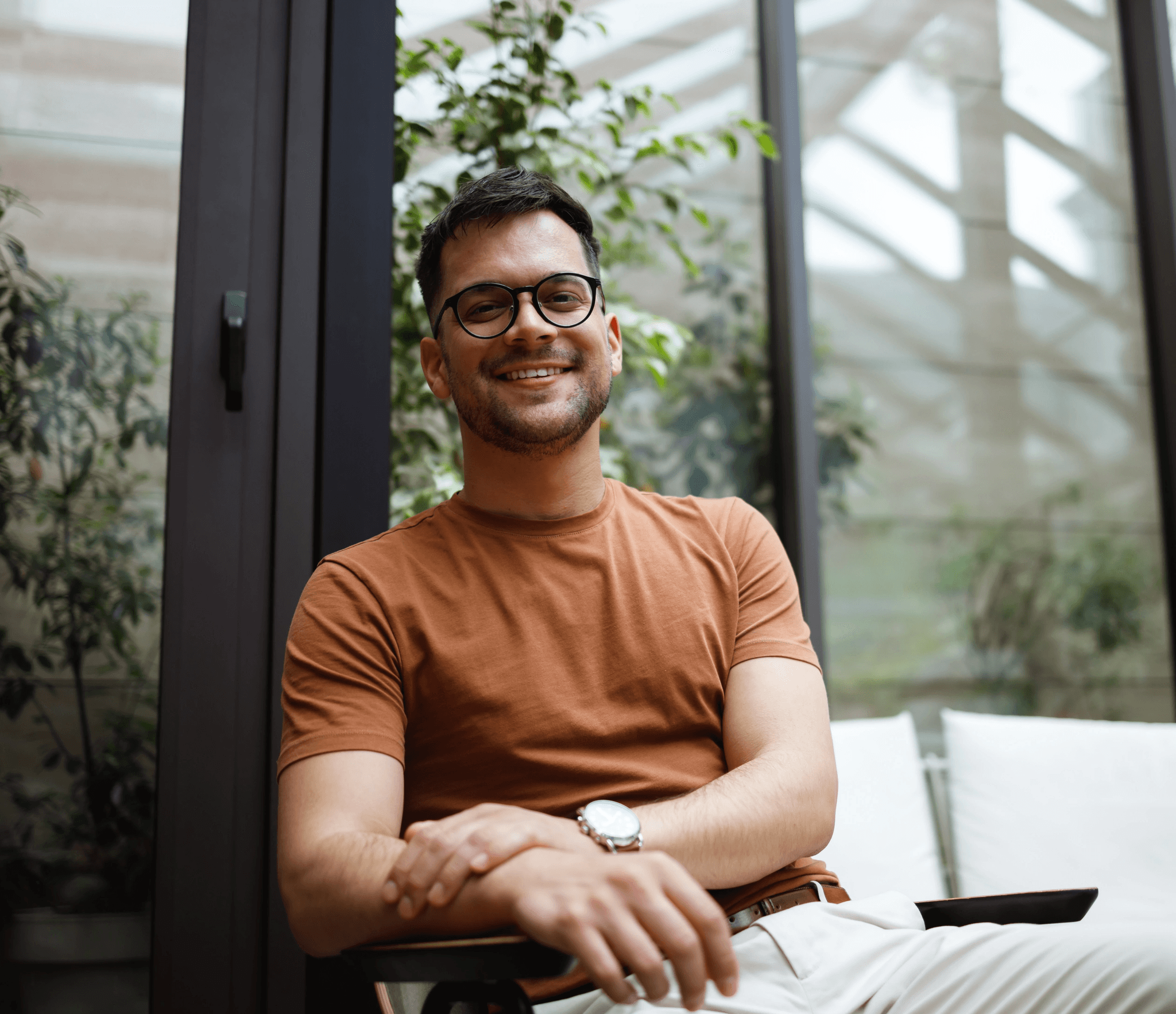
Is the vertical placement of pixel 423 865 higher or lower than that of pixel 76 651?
lower

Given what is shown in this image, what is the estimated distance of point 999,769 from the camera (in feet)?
6.51

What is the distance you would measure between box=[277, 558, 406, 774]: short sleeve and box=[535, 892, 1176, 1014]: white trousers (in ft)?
1.26

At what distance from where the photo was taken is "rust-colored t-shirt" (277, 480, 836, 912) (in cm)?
113

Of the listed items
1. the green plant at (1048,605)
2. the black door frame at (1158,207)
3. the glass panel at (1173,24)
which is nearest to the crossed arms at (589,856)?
the green plant at (1048,605)

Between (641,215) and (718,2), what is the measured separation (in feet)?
2.36

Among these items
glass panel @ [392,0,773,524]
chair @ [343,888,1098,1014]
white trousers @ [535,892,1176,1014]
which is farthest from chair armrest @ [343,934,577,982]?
glass panel @ [392,0,773,524]

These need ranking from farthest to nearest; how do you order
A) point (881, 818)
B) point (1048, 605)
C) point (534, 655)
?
1. point (1048, 605)
2. point (881, 818)
3. point (534, 655)

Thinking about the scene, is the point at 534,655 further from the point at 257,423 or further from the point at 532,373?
the point at 257,423

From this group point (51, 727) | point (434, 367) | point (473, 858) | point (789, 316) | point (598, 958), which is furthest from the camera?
point (789, 316)

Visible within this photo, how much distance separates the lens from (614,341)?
1.51 meters

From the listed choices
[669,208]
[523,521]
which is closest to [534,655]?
[523,521]

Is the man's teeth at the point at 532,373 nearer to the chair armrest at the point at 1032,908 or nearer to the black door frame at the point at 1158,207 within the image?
the chair armrest at the point at 1032,908

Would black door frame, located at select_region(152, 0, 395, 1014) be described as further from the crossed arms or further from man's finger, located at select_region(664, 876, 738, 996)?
man's finger, located at select_region(664, 876, 738, 996)

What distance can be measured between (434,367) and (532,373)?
0.20 meters
